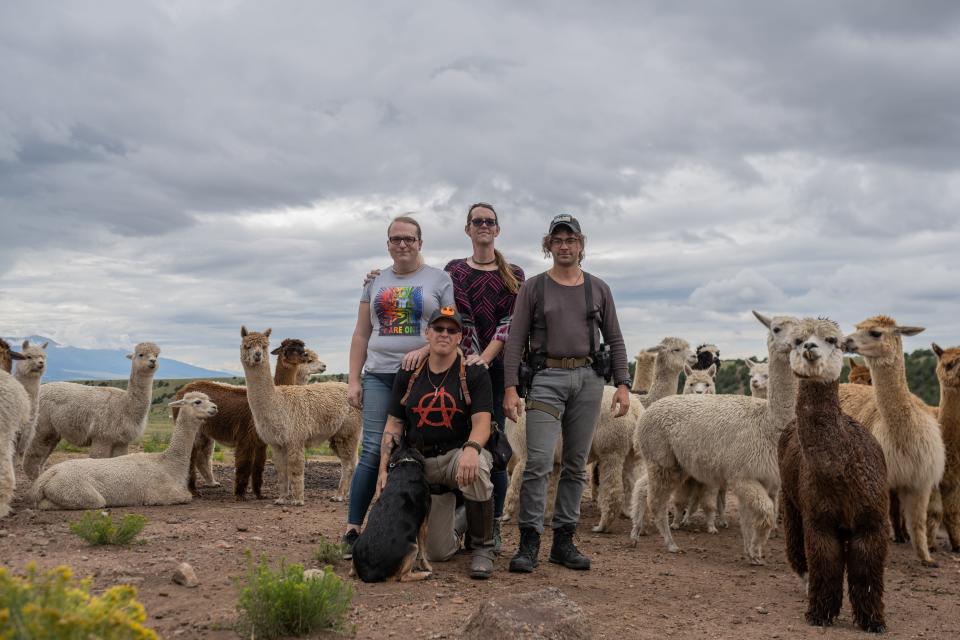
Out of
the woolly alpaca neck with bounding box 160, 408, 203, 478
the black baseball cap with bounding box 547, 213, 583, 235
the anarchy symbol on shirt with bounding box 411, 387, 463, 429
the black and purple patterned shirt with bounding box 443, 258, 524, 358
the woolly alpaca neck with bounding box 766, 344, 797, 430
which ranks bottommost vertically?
the woolly alpaca neck with bounding box 160, 408, 203, 478

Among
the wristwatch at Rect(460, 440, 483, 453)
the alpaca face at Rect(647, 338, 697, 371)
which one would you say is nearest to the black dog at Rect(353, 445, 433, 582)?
the wristwatch at Rect(460, 440, 483, 453)

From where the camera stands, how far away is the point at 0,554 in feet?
19.0

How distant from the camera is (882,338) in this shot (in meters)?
7.50

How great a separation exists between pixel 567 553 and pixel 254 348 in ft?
15.3

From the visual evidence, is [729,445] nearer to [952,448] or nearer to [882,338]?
[882,338]

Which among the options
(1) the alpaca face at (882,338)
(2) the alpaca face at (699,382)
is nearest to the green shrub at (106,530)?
(1) the alpaca face at (882,338)

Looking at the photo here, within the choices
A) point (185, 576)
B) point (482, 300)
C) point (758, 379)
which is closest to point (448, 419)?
point (482, 300)

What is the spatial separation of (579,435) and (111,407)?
261 inches

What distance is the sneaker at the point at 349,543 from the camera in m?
5.79

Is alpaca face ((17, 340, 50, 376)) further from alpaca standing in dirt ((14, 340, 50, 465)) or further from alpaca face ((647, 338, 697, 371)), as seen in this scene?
alpaca face ((647, 338, 697, 371))

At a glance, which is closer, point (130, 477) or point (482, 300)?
point (482, 300)

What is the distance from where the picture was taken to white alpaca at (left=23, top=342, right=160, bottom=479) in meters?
9.79

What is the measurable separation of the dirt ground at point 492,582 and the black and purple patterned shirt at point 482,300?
1794 mm

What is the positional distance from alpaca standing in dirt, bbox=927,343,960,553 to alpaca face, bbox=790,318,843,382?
3.93 metres
